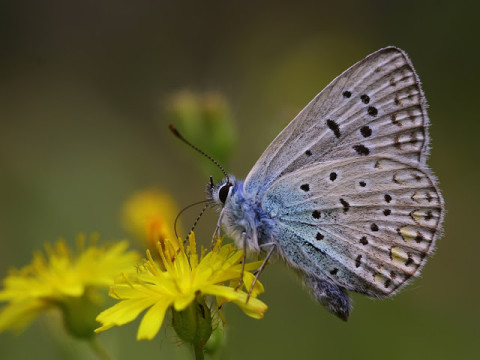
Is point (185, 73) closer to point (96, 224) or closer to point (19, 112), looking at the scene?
point (19, 112)

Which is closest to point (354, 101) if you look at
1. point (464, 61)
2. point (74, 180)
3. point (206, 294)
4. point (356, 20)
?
point (206, 294)

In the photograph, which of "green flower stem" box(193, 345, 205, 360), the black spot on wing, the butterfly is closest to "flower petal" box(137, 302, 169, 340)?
"green flower stem" box(193, 345, 205, 360)

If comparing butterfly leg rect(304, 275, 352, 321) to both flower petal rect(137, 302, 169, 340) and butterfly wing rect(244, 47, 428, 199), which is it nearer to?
butterfly wing rect(244, 47, 428, 199)

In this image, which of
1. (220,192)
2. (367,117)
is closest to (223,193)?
(220,192)

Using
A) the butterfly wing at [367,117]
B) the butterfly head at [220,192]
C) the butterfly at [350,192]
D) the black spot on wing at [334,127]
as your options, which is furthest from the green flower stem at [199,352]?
the black spot on wing at [334,127]

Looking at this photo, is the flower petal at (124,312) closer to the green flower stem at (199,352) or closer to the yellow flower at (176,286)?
the yellow flower at (176,286)

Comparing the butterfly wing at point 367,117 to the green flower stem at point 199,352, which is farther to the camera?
the butterfly wing at point 367,117
